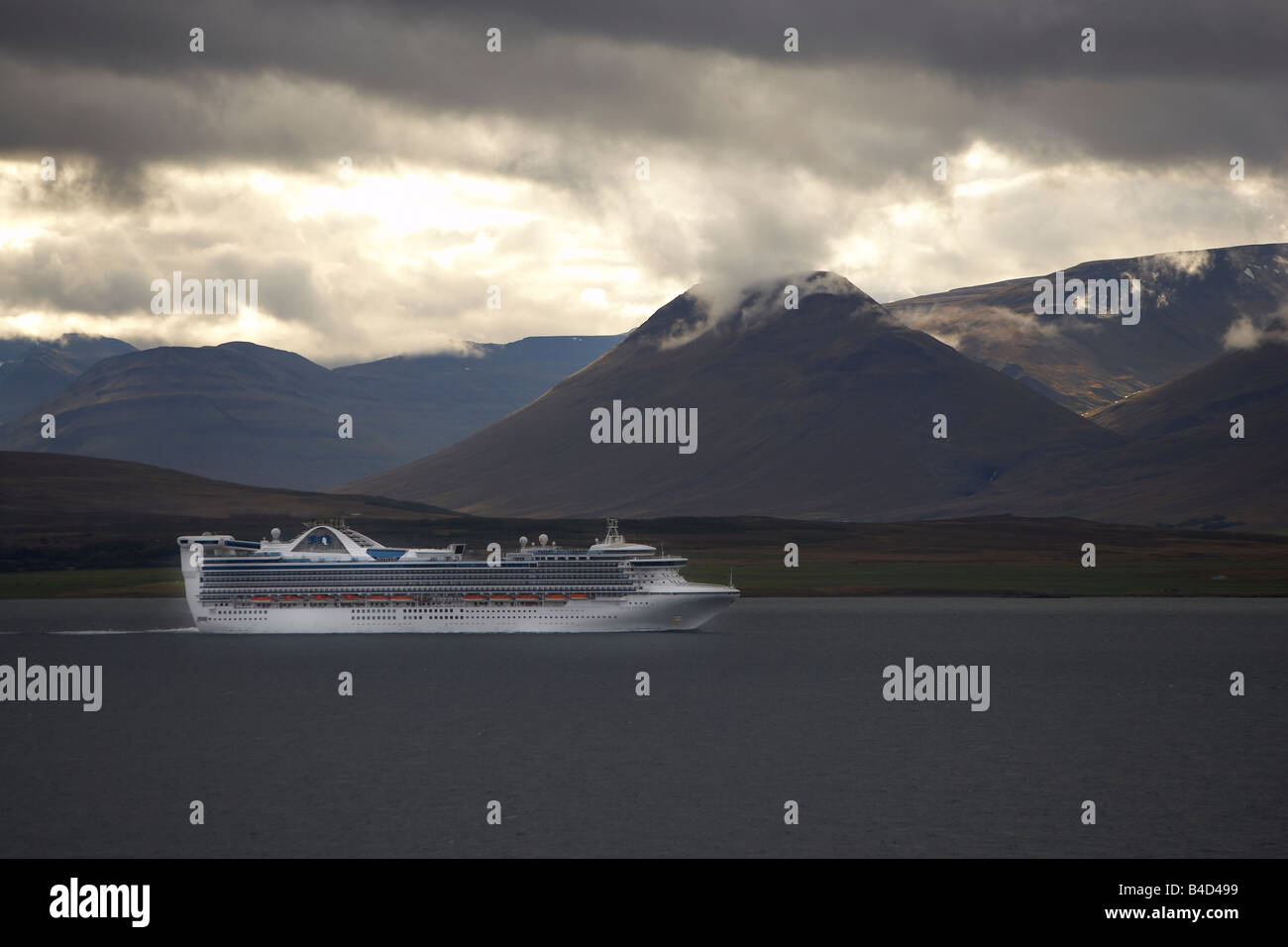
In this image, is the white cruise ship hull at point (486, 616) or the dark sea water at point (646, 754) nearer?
the dark sea water at point (646, 754)

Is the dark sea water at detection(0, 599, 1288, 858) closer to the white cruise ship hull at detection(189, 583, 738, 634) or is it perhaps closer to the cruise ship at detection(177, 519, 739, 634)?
the white cruise ship hull at detection(189, 583, 738, 634)

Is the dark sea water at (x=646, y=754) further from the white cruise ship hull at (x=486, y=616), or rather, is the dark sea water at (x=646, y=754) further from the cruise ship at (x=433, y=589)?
the cruise ship at (x=433, y=589)

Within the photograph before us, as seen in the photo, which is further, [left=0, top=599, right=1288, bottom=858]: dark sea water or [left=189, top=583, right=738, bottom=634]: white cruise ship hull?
[left=189, top=583, right=738, bottom=634]: white cruise ship hull

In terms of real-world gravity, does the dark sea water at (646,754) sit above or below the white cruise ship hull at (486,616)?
below

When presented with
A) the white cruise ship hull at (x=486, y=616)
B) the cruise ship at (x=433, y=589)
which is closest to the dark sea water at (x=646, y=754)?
the white cruise ship hull at (x=486, y=616)

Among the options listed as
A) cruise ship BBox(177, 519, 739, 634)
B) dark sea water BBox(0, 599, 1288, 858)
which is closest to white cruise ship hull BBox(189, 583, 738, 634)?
cruise ship BBox(177, 519, 739, 634)

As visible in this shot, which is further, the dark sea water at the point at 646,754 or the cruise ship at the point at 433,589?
the cruise ship at the point at 433,589
